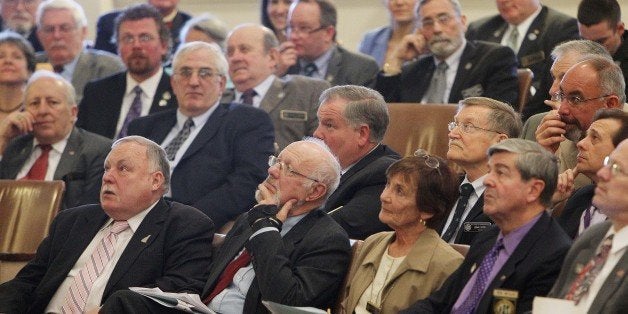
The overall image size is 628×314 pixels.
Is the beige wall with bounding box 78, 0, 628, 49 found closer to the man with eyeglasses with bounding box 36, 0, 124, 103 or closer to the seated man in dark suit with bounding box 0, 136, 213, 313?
the man with eyeglasses with bounding box 36, 0, 124, 103

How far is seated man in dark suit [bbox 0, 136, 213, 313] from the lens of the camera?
491cm

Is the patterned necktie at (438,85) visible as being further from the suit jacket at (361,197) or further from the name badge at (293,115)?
the suit jacket at (361,197)

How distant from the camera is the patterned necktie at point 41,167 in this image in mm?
6492

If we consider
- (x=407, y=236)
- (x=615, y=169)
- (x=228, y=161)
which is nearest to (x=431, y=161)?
(x=407, y=236)

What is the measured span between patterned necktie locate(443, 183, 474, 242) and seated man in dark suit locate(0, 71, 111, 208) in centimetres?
222

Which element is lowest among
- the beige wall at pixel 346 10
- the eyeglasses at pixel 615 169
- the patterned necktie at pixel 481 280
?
the beige wall at pixel 346 10

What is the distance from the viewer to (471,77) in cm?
651

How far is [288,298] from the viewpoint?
439 cm

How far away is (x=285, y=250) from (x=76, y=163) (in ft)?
7.29

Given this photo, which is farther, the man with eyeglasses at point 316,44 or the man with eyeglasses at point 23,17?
the man with eyeglasses at point 23,17

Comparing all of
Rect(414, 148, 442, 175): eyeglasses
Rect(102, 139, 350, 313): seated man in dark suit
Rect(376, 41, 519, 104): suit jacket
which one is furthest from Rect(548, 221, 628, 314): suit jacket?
Rect(376, 41, 519, 104): suit jacket

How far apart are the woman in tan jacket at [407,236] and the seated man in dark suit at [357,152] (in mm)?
541

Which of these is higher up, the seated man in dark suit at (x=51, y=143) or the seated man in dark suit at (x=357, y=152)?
the seated man in dark suit at (x=357, y=152)

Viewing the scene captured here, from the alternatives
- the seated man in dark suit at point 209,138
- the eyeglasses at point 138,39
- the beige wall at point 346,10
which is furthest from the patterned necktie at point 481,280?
the beige wall at point 346,10
